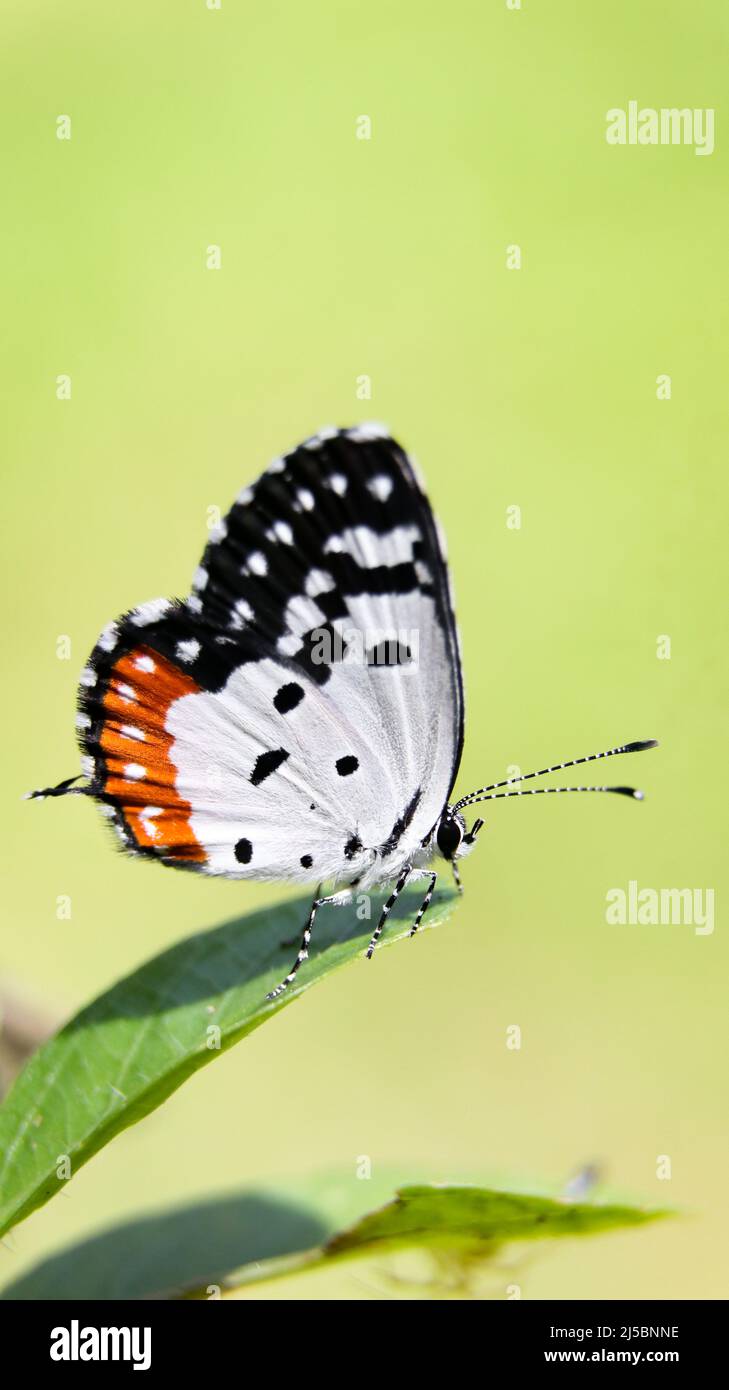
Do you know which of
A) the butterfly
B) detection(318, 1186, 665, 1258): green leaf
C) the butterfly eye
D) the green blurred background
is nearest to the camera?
detection(318, 1186, 665, 1258): green leaf

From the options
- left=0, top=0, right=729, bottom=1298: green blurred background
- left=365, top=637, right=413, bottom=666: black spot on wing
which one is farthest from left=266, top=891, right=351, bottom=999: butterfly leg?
left=0, top=0, right=729, bottom=1298: green blurred background

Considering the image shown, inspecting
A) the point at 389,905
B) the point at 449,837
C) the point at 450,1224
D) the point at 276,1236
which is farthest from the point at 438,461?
the point at 450,1224

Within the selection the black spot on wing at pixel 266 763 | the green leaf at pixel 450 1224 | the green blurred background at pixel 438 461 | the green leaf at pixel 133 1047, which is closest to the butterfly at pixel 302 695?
the black spot on wing at pixel 266 763

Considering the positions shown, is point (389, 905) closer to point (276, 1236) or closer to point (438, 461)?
point (276, 1236)

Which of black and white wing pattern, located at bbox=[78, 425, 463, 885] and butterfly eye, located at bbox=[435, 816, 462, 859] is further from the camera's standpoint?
butterfly eye, located at bbox=[435, 816, 462, 859]

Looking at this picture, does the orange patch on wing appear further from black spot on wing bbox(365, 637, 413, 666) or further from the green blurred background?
the green blurred background

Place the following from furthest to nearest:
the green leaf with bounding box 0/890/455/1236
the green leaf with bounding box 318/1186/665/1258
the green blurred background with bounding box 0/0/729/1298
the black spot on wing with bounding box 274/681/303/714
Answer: the green blurred background with bounding box 0/0/729/1298 → the black spot on wing with bounding box 274/681/303/714 → the green leaf with bounding box 318/1186/665/1258 → the green leaf with bounding box 0/890/455/1236

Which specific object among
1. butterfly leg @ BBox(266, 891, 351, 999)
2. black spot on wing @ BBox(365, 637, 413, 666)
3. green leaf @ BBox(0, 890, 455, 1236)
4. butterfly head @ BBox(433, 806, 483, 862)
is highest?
black spot on wing @ BBox(365, 637, 413, 666)

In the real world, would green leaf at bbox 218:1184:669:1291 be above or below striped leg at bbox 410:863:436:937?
below

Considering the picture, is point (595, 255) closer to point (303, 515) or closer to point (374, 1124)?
point (374, 1124)
